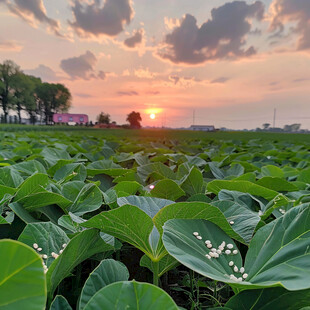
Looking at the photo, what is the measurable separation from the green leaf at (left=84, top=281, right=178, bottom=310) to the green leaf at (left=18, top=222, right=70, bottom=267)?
0.78 feet

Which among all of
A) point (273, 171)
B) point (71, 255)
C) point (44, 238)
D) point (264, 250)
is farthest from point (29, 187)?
point (273, 171)

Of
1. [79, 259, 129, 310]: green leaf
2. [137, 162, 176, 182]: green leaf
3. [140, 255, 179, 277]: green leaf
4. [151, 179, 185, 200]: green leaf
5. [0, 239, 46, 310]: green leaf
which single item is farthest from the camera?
[137, 162, 176, 182]: green leaf

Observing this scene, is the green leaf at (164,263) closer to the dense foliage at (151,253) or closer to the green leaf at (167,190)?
the dense foliage at (151,253)

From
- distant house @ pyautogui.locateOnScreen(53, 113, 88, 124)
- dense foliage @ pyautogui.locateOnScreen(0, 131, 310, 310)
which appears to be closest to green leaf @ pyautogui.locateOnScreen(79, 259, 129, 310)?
dense foliage @ pyautogui.locateOnScreen(0, 131, 310, 310)

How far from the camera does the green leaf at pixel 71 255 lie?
0.42 meters

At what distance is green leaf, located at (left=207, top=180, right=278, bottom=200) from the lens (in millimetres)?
896

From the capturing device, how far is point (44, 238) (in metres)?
0.56

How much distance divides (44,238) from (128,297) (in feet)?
0.95

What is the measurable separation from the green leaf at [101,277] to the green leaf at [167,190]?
1.45 ft

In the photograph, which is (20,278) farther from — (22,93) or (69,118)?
(69,118)

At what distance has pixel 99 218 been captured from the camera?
1.60 feet

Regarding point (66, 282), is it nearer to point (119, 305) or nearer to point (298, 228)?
point (119, 305)

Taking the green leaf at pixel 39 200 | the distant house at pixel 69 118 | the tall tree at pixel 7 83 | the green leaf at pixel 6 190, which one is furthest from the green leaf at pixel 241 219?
the distant house at pixel 69 118

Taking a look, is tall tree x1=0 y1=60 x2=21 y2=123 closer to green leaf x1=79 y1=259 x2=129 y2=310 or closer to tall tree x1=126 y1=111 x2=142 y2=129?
tall tree x1=126 y1=111 x2=142 y2=129
